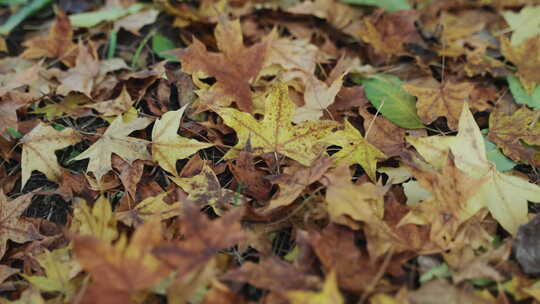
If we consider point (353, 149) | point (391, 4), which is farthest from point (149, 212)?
point (391, 4)

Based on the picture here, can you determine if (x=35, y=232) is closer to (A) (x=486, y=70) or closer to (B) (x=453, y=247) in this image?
(B) (x=453, y=247)

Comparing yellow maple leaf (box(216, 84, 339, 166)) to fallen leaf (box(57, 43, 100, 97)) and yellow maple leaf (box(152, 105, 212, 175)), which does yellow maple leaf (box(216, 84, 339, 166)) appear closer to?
yellow maple leaf (box(152, 105, 212, 175))

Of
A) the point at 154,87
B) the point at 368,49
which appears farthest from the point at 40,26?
the point at 368,49

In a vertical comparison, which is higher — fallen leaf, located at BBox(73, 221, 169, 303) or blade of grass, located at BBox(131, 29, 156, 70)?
blade of grass, located at BBox(131, 29, 156, 70)

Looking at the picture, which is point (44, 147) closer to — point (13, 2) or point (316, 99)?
point (316, 99)

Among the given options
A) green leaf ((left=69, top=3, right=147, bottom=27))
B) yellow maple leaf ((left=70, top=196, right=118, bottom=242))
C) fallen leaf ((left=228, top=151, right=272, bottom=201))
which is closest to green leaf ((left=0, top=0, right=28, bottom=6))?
green leaf ((left=69, top=3, right=147, bottom=27))

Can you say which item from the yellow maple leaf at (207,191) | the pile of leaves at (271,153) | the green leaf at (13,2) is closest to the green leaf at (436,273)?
the pile of leaves at (271,153)

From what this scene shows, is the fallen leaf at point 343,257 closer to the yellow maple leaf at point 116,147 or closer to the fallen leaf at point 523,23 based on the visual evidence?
the yellow maple leaf at point 116,147
